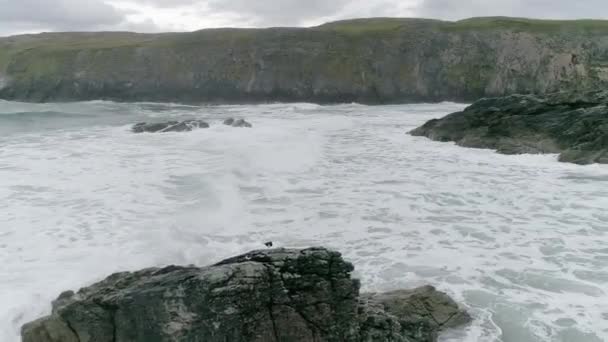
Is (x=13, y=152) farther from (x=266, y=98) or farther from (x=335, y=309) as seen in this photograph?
(x=266, y=98)

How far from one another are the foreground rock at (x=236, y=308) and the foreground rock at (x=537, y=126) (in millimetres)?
16769

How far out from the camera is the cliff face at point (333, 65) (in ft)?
182

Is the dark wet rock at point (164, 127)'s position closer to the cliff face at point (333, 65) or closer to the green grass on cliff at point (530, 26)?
the cliff face at point (333, 65)

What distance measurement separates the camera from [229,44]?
64.1 metres

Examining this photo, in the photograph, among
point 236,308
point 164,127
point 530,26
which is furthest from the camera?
point 530,26

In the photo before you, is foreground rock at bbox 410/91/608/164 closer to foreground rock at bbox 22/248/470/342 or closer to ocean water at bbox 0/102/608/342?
ocean water at bbox 0/102/608/342

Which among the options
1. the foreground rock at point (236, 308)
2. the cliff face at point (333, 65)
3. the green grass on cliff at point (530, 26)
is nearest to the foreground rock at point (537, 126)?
the foreground rock at point (236, 308)

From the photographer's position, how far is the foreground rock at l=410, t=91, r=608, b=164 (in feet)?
71.5

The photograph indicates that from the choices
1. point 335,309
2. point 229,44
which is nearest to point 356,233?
point 335,309

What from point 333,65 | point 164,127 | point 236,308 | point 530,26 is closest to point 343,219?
point 236,308

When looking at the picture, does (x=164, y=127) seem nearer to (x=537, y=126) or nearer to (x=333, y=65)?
(x=537, y=126)

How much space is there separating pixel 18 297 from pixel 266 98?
5092 cm

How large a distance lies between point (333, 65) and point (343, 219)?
48.0 meters

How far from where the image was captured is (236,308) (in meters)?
6.50
